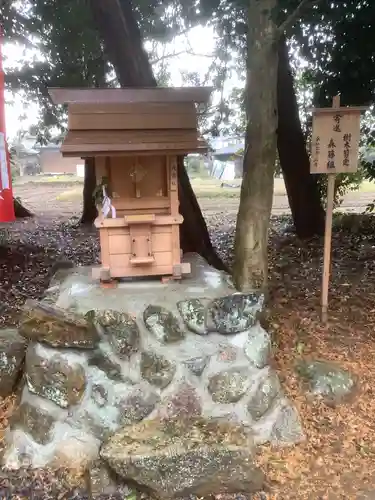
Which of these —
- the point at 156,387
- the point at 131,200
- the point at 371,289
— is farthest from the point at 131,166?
the point at 371,289

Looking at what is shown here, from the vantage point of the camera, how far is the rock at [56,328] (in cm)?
341

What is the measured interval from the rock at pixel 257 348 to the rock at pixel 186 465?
67 centimetres

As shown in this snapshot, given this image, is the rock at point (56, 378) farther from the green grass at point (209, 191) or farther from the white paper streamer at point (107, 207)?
the green grass at point (209, 191)

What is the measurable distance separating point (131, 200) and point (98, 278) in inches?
29.1

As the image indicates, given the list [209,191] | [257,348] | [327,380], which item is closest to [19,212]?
[209,191]

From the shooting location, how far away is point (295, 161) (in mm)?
7594

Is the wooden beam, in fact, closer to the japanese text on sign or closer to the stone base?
the japanese text on sign

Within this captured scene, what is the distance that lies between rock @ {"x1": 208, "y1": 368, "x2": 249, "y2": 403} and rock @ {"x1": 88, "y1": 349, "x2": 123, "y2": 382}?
681mm

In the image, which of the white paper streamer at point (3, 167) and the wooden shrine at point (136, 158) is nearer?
the white paper streamer at point (3, 167)

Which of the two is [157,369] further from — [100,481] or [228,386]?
[100,481]

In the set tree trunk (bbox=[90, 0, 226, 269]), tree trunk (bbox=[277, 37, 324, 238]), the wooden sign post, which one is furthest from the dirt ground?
the wooden sign post

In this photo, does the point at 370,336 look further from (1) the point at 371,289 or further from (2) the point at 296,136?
(2) the point at 296,136

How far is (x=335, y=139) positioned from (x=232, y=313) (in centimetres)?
188

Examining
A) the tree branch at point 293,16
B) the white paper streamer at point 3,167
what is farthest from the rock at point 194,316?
the tree branch at point 293,16
